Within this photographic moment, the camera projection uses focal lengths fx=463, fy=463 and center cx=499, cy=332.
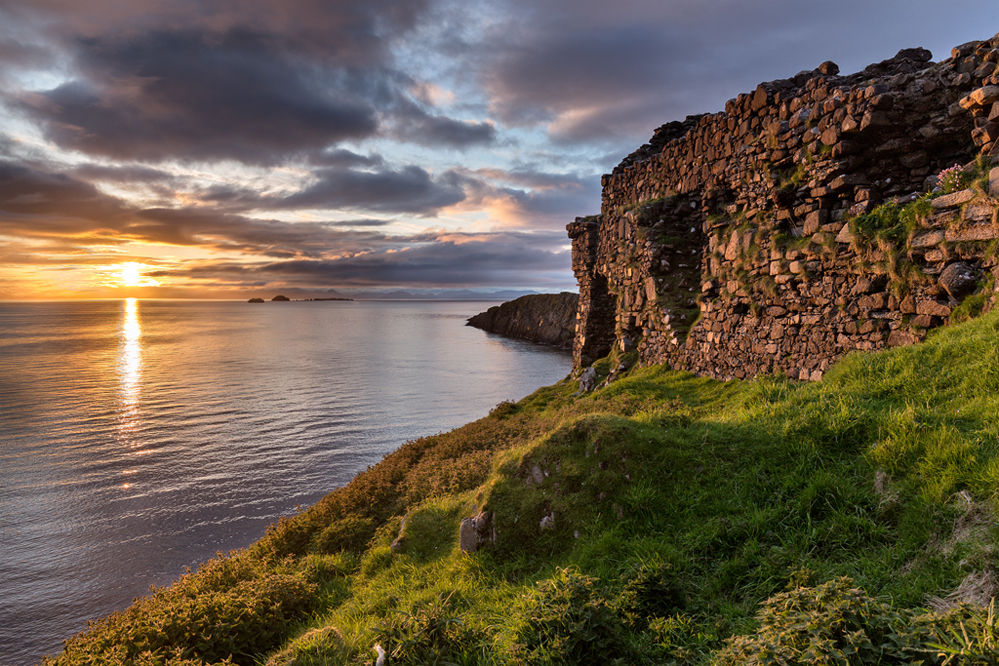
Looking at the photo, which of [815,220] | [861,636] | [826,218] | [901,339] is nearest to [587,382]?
[815,220]

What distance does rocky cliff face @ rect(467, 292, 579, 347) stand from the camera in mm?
93756

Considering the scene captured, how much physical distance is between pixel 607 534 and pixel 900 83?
10.8 m

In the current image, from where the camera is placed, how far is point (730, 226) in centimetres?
A: 1366

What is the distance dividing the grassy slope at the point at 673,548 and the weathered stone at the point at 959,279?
0.94 meters

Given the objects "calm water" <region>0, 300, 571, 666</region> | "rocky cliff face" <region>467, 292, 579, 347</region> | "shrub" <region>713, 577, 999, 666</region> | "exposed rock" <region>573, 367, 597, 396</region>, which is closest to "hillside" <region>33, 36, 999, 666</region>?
"shrub" <region>713, 577, 999, 666</region>

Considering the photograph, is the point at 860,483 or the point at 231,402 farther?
the point at 231,402

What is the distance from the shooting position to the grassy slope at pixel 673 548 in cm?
393

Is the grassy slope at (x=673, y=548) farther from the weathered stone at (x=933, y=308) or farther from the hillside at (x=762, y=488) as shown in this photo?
the weathered stone at (x=933, y=308)

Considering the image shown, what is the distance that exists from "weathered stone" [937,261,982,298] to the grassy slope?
0.94 metres

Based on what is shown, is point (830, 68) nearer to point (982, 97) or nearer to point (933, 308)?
point (982, 97)

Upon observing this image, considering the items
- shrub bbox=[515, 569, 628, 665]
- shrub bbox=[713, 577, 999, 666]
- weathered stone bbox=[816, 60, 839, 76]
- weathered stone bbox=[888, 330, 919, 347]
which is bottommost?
shrub bbox=[515, 569, 628, 665]

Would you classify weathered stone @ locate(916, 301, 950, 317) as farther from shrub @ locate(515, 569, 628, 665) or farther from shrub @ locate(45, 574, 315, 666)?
shrub @ locate(45, 574, 315, 666)

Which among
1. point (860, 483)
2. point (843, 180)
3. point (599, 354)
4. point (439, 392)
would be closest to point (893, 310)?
point (843, 180)

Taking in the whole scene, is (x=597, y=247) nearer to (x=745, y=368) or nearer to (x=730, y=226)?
(x=730, y=226)
